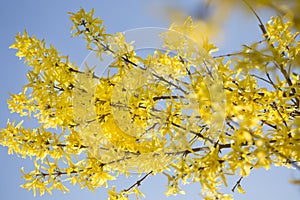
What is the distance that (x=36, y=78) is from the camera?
1598 mm

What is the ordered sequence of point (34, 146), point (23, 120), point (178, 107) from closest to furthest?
point (178, 107) < point (34, 146) < point (23, 120)

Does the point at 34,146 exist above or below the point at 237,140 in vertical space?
above

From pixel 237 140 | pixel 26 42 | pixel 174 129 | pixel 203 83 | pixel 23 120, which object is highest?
pixel 26 42

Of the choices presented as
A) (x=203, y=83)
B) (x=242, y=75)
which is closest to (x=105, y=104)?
(x=203, y=83)

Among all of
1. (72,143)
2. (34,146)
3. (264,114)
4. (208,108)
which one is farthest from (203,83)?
(34,146)

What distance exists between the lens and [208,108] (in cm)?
135

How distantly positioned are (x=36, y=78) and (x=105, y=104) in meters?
0.35

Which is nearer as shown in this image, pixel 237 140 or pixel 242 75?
pixel 237 140

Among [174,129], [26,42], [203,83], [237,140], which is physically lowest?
[237,140]

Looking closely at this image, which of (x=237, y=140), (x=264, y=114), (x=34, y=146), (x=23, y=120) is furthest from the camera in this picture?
(x=23, y=120)

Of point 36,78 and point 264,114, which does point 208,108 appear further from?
point 36,78

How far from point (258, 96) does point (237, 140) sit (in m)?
0.39

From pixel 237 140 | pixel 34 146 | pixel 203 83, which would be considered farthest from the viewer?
pixel 34 146

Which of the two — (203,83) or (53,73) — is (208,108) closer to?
(203,83)
